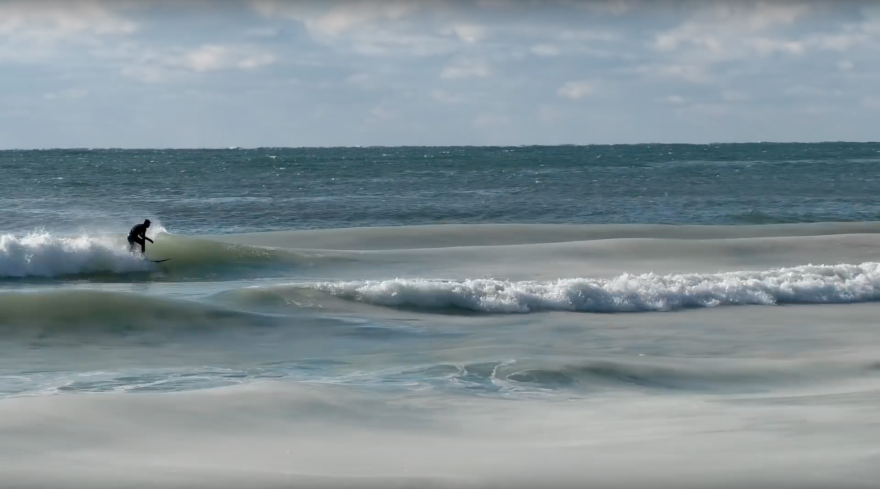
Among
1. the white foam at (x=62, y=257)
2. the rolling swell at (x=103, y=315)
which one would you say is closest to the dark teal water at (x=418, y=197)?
the white foam at (x=62, y=257)

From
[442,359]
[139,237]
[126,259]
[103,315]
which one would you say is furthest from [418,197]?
[442,359]

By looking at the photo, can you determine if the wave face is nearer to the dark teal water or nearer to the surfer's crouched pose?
the surfer's crouched pose

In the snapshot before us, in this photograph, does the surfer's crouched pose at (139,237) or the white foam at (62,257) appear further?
the surfer's crouched pose at (139,237)

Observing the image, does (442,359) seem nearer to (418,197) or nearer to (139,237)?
(139,237)

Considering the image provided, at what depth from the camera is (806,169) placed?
2611 inches

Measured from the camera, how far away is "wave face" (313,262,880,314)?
1661 cm

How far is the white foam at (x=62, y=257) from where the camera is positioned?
20609 mm

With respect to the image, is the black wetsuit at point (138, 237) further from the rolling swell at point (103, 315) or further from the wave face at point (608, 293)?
the wave face at point (608, 293)

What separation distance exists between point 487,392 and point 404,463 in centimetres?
297

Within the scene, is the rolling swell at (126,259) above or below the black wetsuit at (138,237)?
below

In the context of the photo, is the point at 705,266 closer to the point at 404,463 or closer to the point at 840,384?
the point at 840,384

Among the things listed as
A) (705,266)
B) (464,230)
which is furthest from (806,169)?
(705,266)

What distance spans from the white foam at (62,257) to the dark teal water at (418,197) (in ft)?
31.1

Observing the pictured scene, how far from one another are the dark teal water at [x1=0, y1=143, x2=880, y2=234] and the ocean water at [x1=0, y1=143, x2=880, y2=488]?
16.7ft
